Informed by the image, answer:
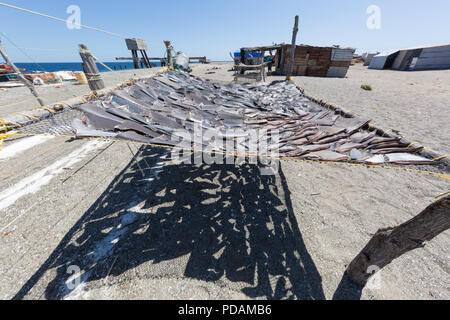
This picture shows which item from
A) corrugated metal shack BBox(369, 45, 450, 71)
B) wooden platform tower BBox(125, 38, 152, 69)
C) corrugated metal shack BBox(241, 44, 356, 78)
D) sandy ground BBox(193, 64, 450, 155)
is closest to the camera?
sandy ground BBox(193, 64, 450, 155)

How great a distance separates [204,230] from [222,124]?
243 cm

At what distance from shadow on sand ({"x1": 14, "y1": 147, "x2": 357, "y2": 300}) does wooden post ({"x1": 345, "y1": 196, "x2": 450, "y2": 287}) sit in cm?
67

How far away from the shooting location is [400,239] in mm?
1928

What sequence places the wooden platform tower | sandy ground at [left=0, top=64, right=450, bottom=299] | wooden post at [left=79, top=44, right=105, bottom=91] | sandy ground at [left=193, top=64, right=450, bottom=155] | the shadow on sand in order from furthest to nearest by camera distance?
the wooden platform tower
sandy ground at [left=193, top=64, right=450, bottom=155]
wooden post at [left=79, top=44, right=105, bottom=91]
the shadow on sand
sandy ground at [left=0, top=64, right=450, bottom=299]

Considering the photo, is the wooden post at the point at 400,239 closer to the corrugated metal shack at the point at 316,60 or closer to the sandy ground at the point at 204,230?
the sandy ground at the point at 204,230

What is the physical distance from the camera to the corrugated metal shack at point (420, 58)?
24219mm

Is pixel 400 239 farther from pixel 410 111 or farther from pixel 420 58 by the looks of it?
pixel 420 58

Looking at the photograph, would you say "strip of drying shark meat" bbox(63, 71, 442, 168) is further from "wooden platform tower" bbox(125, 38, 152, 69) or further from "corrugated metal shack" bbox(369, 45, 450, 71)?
"corrugated metal shack" bbox(369, 45, 450, 71)

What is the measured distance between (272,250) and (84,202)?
4.57 metres

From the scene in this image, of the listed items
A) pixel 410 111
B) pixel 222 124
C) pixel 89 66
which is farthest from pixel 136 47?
pixel 410 111

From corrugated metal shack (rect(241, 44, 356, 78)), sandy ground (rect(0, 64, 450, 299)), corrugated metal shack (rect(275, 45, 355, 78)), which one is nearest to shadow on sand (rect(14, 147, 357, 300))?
sandy ground (rect(0, 64, 450, 299))

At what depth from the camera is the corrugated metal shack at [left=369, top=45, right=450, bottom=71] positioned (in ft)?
79.5

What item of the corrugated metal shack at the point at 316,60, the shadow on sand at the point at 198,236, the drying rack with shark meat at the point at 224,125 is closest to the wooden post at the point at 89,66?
the drying rack with shark meat at the point at 224,125
